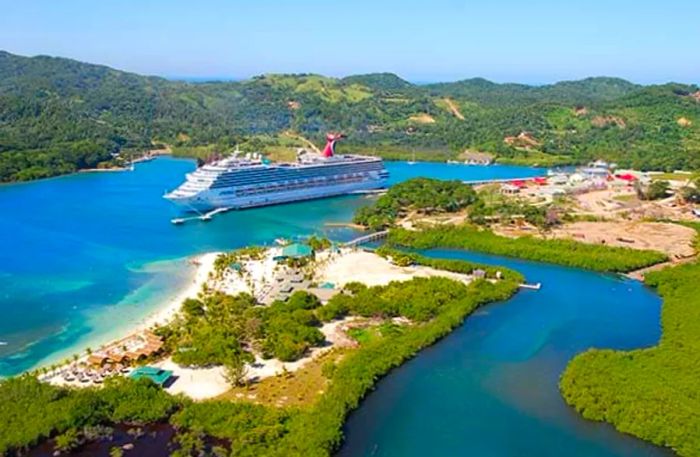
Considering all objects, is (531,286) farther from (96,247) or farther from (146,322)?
(96,247)

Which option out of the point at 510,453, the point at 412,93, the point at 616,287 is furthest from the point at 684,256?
the point at 412,93

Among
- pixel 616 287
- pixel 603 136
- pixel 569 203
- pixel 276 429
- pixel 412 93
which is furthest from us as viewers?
pixel 412 93

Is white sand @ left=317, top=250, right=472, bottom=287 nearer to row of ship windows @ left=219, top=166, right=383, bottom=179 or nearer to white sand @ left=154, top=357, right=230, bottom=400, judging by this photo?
white sand @ left=154, top=357, right=230, bottom=400

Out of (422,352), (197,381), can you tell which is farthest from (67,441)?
(422,352)

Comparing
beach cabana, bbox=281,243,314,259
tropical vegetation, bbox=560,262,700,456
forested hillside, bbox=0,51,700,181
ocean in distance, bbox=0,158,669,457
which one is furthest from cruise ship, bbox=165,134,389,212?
tropical vegetation, bbox=560,262,700,456

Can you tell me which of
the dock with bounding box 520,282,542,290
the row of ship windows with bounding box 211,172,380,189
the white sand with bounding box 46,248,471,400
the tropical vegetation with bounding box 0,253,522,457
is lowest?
the dock with bounding box 520,282,542,290

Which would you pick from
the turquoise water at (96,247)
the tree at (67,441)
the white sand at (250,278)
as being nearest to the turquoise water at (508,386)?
the tree at (67,441)

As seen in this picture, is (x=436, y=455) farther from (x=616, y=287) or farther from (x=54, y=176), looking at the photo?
(x=54, y=176)
